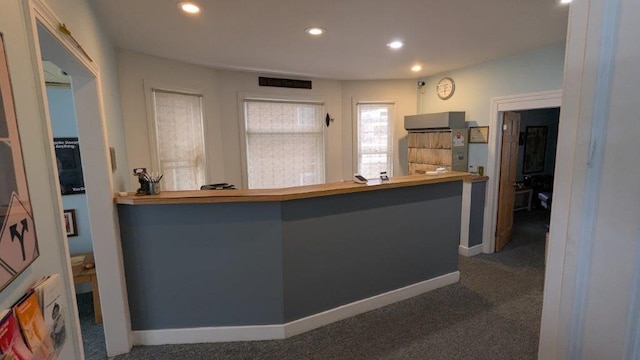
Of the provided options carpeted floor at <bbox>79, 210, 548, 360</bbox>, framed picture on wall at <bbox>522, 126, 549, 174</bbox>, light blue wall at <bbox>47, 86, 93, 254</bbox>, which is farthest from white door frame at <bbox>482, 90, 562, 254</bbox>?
light blue wall at <bbox>47, 86, 93, 254</bbox>

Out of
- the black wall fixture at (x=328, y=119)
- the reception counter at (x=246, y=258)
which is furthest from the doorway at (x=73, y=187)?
the black wall fixture at (x=328, y=119)

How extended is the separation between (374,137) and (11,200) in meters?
4.55

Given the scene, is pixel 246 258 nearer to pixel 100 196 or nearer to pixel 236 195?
pixel 236 195

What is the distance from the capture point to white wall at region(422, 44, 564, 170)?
10.4 ft

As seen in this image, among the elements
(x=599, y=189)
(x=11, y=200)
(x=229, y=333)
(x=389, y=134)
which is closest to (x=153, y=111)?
(x=229, y=333)

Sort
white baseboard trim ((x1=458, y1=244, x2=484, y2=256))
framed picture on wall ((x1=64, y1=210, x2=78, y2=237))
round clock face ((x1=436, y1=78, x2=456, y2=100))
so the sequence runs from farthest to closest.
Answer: round clock face ((x1=436, y1=78, x2=456, y2=100)) → white baseboard trim ((x1=458, y1=244, x2=484, y2=256)) → framed picture on wall ((x1=64, y1=210, x2=78, y2=237))

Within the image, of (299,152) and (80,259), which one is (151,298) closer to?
(80,259)

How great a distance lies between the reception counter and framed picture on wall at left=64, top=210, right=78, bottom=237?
1.25 meters

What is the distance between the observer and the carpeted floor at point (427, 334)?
2.14m

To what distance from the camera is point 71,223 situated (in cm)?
291

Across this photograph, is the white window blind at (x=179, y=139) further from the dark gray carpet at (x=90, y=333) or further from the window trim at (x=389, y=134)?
the window trim at (x=389, y=134)

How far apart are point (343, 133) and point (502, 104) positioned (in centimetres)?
222

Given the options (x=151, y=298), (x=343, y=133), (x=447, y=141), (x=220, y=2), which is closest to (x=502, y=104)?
(x=447, y=141)

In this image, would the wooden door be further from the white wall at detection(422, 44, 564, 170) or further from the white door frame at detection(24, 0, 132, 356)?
the white door frame at detection(24, 0, 132, 356)
